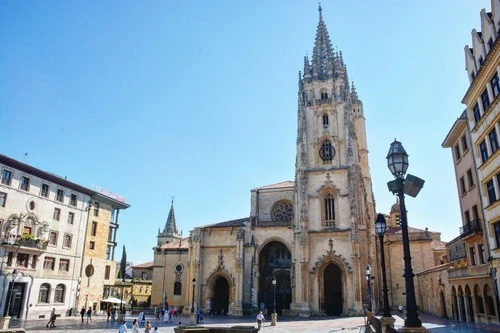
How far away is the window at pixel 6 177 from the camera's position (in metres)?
31.9

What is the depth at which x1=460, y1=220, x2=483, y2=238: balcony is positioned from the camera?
71.8 feet

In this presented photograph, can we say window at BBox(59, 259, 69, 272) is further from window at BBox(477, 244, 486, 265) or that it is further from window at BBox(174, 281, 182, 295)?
window at BBox(477, 244, 486, 265)

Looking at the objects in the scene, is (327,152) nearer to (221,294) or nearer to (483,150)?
(221,294)

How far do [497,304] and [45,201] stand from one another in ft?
121

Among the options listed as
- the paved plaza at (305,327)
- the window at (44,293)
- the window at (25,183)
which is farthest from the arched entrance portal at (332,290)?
the window at (25,183)

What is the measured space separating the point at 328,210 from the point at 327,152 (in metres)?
7.12

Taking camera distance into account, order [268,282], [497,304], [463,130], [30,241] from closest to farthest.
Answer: [497,304], [463,130], [30,241], [268,282]

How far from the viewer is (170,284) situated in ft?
164

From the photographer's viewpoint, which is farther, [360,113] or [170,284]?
[360,113]

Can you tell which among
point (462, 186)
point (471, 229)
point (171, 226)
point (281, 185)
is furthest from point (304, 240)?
point (171, 226)

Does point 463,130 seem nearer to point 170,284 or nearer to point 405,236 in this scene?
point 405,236

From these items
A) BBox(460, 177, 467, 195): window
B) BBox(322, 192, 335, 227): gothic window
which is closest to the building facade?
BBox(322, 192, 335, 227): gothic window

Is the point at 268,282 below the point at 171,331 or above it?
above

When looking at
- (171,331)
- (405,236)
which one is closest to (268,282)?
(171,331)
